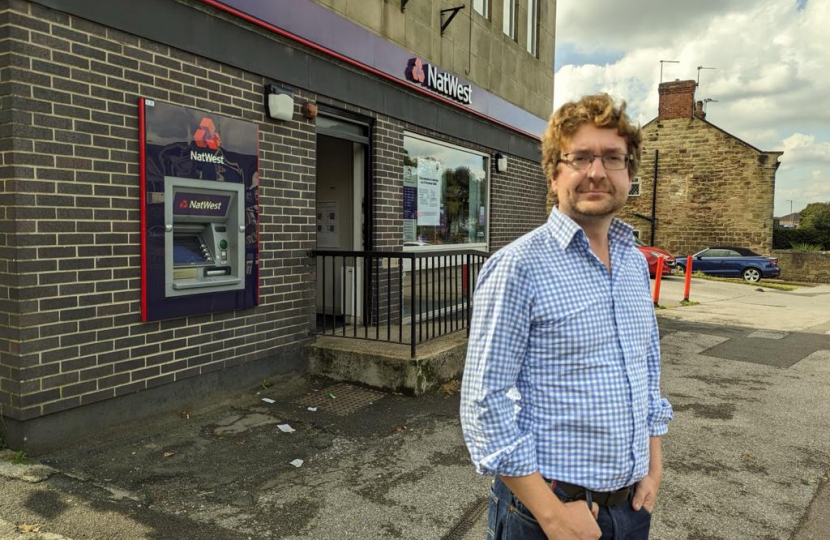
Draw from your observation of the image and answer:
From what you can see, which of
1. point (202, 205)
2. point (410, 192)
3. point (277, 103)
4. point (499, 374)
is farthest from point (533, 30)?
point (499, 374)

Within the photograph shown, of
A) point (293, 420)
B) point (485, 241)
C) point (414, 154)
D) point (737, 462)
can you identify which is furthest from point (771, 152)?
point (293, 420)

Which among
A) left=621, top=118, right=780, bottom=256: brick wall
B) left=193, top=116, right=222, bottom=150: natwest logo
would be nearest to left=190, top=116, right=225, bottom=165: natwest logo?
left=193, top=116, right=222, bottom=150: natwest logo

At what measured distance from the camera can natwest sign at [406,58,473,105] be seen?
22.9 feet

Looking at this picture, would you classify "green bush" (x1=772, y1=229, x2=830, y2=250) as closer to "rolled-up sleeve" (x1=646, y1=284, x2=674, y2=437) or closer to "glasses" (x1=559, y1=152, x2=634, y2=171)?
"rolled-up sleeve" (x1=646, y1=284, x2=674, y2=437)


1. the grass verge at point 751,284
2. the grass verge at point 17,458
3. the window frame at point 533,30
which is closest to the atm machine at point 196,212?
the grass verge at point 17,458

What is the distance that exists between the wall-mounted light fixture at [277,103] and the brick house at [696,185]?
21340 millimetres

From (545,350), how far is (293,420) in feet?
11.3

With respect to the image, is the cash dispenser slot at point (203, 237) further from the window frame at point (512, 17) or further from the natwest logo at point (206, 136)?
the window frame at point (512, 17)

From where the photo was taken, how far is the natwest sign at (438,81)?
6.98 meters

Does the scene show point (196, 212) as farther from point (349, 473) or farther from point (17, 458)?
point (349, 473)

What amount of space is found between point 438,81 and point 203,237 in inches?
162

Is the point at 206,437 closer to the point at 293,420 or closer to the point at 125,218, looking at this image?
the point at 293,420

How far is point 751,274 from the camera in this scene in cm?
2088

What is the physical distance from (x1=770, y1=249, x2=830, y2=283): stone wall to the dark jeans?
25543mm
